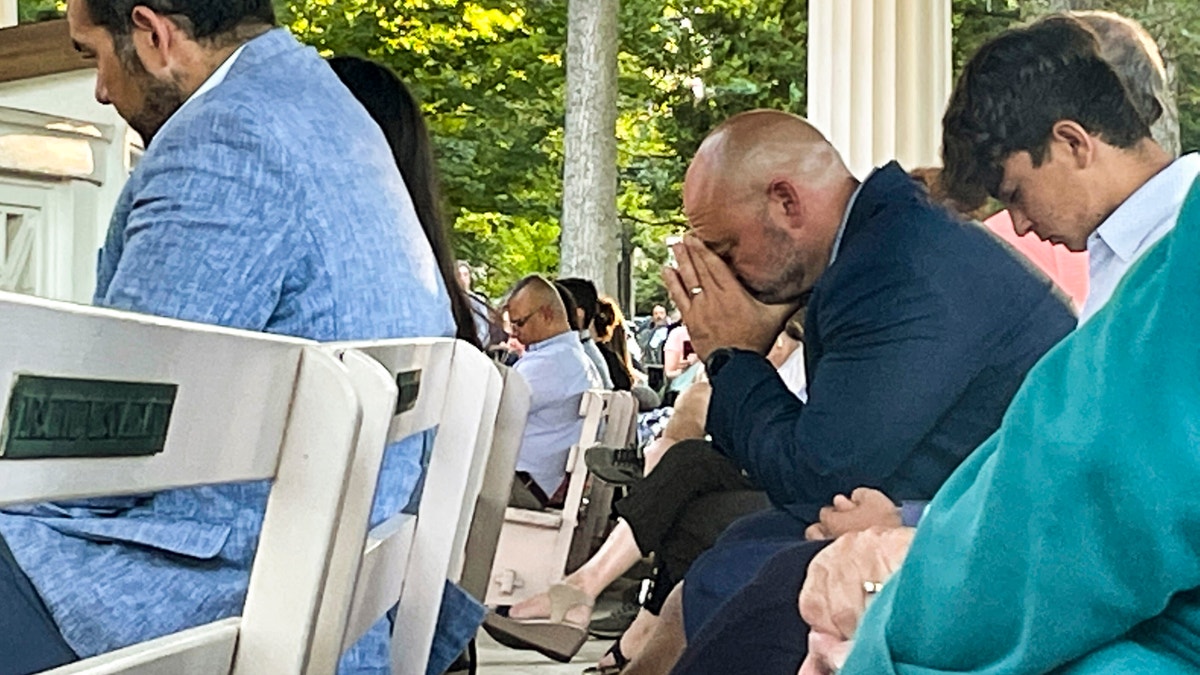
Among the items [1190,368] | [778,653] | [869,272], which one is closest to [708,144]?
[869,272]

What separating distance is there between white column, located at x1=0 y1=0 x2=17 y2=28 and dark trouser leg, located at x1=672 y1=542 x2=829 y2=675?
3802mm

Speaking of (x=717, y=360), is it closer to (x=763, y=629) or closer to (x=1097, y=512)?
(x=763, y=629)

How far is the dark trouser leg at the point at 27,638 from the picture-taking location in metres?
1.77

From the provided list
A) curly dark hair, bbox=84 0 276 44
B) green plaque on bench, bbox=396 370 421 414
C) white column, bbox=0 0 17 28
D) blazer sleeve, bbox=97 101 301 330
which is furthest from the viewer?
white column, bbox=0 0 17 28

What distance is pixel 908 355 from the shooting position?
8.65 feet

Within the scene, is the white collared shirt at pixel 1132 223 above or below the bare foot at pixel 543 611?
above

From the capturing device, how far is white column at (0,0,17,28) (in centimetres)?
536

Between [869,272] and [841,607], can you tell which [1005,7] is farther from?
[841,607]

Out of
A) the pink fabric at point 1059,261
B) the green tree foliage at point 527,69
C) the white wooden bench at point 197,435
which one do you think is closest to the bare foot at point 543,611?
the pink fabric at point 1059,261

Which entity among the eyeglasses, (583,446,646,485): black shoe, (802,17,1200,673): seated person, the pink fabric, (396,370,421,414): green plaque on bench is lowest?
the eyeglasses

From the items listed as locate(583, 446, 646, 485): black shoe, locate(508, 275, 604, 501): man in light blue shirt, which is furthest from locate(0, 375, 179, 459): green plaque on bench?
locate(508, 275, 604, 501): man in light blue shirt

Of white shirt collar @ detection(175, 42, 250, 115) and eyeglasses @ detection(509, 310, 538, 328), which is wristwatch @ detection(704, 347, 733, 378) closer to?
white shirt collar @ detection(175, 42, 250, 115)

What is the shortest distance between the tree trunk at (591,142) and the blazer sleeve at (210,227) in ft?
43.9

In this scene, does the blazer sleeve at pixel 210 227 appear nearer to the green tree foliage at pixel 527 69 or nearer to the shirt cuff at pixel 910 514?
the shirt cuff at pixel 910 514
